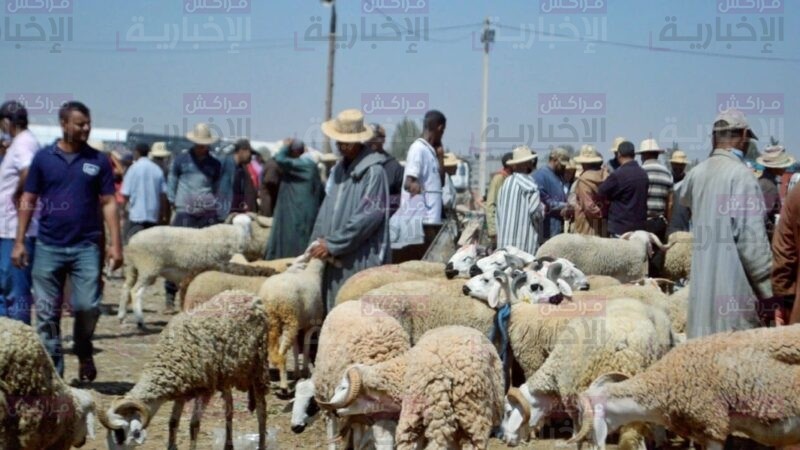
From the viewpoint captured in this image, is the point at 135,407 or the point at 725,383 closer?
Result: the point at 725,383

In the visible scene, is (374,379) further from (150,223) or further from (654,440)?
(150,223)

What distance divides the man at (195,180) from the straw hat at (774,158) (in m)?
6.35

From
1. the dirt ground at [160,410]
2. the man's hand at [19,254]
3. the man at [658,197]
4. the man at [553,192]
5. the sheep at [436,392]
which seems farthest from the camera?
the man at [553,192]

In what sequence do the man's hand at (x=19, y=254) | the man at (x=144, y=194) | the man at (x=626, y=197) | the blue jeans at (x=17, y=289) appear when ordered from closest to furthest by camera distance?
the man's hand at (x=19, y=254) < the blue jeans at (x=17, y=289) < the man at (x=626, y=197) < the man at (x=144, y=194)

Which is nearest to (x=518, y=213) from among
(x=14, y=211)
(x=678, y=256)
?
(x=678, y=256)

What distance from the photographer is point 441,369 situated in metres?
5.53

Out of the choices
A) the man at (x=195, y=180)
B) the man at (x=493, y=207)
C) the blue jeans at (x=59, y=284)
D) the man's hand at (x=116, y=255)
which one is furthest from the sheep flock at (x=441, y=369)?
the man at (x=195, y=180)

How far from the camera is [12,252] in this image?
28.0 feet

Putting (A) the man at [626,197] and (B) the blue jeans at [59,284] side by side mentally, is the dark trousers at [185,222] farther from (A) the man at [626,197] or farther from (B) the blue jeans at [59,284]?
(A) the man at [626,197]

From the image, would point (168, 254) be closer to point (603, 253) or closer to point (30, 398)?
point (603, 253)

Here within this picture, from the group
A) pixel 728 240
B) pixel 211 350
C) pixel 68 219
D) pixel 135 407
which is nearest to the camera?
pixel 135 407

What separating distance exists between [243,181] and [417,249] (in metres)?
5.36

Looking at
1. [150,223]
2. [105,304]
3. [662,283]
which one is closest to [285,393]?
[662,283]

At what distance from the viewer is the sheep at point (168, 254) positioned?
12.2 meters
